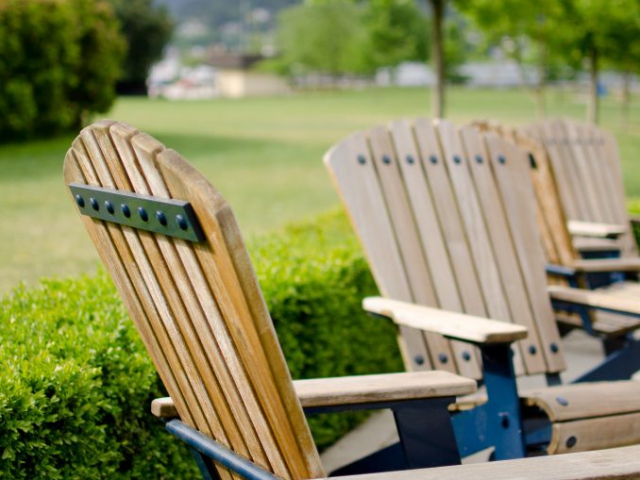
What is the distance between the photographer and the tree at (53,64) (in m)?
18.0

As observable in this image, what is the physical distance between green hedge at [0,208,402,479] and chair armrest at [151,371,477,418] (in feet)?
1.58

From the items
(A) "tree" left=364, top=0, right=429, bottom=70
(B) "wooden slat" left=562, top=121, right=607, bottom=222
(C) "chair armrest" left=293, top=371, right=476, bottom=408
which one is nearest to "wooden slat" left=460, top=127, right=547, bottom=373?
(C) "chair armrest" left=293, top=371, right=476, bottom=408

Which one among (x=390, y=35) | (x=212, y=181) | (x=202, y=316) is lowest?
(x=390, y=35)

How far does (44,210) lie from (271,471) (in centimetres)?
1019

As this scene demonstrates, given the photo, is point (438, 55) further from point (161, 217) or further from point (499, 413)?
point (161, 217)

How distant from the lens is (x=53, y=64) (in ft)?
61.9

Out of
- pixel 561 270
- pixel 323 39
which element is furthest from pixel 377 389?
pixel 323 39

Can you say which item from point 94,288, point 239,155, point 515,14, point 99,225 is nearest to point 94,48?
point 239,155

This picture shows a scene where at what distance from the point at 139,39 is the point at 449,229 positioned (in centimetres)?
6192

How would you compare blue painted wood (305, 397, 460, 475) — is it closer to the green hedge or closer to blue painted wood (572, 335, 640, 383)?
the green hedge

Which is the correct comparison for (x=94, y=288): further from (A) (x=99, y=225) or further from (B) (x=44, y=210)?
(B) (x=44, y=210)

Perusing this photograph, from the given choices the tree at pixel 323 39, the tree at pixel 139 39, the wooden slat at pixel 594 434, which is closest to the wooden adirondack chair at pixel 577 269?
the wooden slat at pixel 594 434

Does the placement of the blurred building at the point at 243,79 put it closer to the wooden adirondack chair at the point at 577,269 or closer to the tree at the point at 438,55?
the tree at the point at 438,55

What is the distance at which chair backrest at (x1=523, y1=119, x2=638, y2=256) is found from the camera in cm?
602
